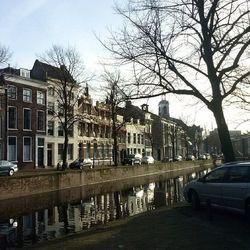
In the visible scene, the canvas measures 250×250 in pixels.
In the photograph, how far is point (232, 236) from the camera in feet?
34.3

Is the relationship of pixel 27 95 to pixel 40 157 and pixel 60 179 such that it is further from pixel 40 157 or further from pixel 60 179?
pixel 60 179

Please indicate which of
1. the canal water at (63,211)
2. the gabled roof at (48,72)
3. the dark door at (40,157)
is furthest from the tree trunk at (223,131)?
the dark door at (40,157)

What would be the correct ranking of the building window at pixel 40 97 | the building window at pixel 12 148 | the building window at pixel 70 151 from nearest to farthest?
the building window at pixel 12 148 < the building window at pixel 40 97 < the building window at pixel 70 151

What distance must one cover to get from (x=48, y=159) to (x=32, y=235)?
40.1m

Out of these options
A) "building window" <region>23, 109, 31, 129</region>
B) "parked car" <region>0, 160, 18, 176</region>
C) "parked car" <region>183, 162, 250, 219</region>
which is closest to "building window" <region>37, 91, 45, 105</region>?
"building window" <region>23, 109, 31, 129</region>

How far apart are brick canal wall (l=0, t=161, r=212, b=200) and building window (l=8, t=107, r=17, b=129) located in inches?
506

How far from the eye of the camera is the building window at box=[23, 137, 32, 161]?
164 ft

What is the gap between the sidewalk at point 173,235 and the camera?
386 inches

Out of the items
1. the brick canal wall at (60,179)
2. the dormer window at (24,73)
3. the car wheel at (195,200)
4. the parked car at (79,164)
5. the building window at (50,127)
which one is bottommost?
the car wheel at (195,200)

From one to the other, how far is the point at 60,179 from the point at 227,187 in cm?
2049

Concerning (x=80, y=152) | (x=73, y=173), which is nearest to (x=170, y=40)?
(x=73, y=173)

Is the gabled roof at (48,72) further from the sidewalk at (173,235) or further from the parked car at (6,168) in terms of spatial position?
the sidewalk at (173,235)

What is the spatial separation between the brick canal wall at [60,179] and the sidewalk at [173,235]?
45.7 ft

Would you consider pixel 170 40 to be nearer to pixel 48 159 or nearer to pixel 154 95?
pixel 154 95
